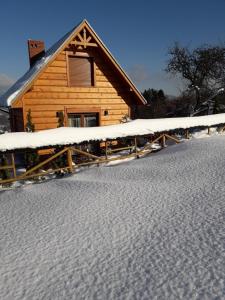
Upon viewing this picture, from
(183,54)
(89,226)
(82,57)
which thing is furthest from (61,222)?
(183,54)

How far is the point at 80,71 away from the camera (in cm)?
1409

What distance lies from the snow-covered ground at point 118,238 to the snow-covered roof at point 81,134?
1.62m

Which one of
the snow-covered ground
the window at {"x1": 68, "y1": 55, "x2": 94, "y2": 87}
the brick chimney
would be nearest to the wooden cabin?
the window at {"x1": 68, "y1": 55, "x2": 94, "y2": 87}

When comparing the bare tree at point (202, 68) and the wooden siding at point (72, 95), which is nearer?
the wooden siding at point (72, 95)

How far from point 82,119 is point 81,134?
3730mm

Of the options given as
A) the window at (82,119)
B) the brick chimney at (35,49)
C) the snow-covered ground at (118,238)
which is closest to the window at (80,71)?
the window at (82,119)

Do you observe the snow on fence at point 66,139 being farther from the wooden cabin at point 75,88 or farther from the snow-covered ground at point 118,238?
the wooden cabin at point 75,88

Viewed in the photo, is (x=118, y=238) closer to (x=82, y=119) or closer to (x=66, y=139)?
(x=66, y=139)

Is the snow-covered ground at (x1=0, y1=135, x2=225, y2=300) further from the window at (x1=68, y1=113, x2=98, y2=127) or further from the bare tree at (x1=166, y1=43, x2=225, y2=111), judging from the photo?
the bare tree at (x1=166, y1=43, x2=225, y2=111)

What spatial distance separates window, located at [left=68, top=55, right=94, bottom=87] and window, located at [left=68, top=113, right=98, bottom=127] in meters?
1.56

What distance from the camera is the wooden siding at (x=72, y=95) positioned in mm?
12938

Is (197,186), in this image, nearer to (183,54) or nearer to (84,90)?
(84,90)

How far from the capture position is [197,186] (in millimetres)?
7230

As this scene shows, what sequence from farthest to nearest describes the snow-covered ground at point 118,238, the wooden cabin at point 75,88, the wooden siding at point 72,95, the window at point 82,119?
the window at point 82,119 < the wooden siding at point 72,95 < the wooden cabin at point 75,88 < the snow-covered ground at point 118,238
